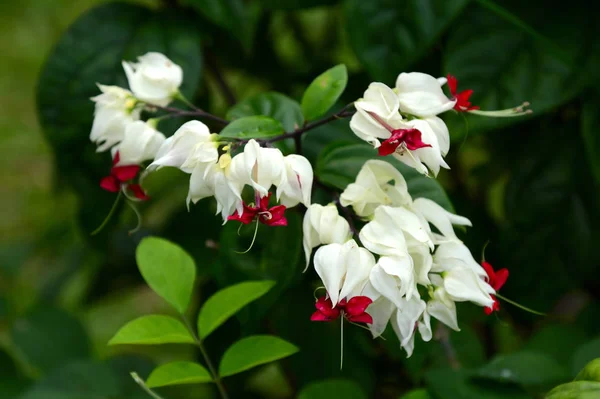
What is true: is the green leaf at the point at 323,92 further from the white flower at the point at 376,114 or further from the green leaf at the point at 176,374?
the green leaf at the point at 176,374

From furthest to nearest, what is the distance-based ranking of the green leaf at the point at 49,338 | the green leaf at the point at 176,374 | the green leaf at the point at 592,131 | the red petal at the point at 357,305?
the green leaf at the point at 49,338 → the green leaf at the point at 592,131 → the green leaf at the point at 176,374 → the red petal at the point at 357,305

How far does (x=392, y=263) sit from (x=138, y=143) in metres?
0.25

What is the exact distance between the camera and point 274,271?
65cm

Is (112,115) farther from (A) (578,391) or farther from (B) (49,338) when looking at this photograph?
(B) (49,338)

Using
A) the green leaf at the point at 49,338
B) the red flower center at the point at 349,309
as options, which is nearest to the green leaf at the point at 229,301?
the red flower center at the point at 349,309

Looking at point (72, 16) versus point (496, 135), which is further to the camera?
point (72, 16)

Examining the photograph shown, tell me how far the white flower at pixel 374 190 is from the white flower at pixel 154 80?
206 millimetres

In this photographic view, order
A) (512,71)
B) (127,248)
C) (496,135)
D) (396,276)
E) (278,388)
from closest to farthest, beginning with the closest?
(396,276) < (512,71) < (496,135) < (127,248) < (278,388)

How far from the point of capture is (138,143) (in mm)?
582

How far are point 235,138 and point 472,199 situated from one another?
657mm

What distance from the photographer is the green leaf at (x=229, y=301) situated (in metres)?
0.60

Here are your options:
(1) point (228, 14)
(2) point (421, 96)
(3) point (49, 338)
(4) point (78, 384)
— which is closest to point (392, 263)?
(2) point (421, 96)

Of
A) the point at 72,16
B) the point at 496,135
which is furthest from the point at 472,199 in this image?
the point at 72,16

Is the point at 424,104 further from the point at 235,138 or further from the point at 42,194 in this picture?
the point at 42,194
